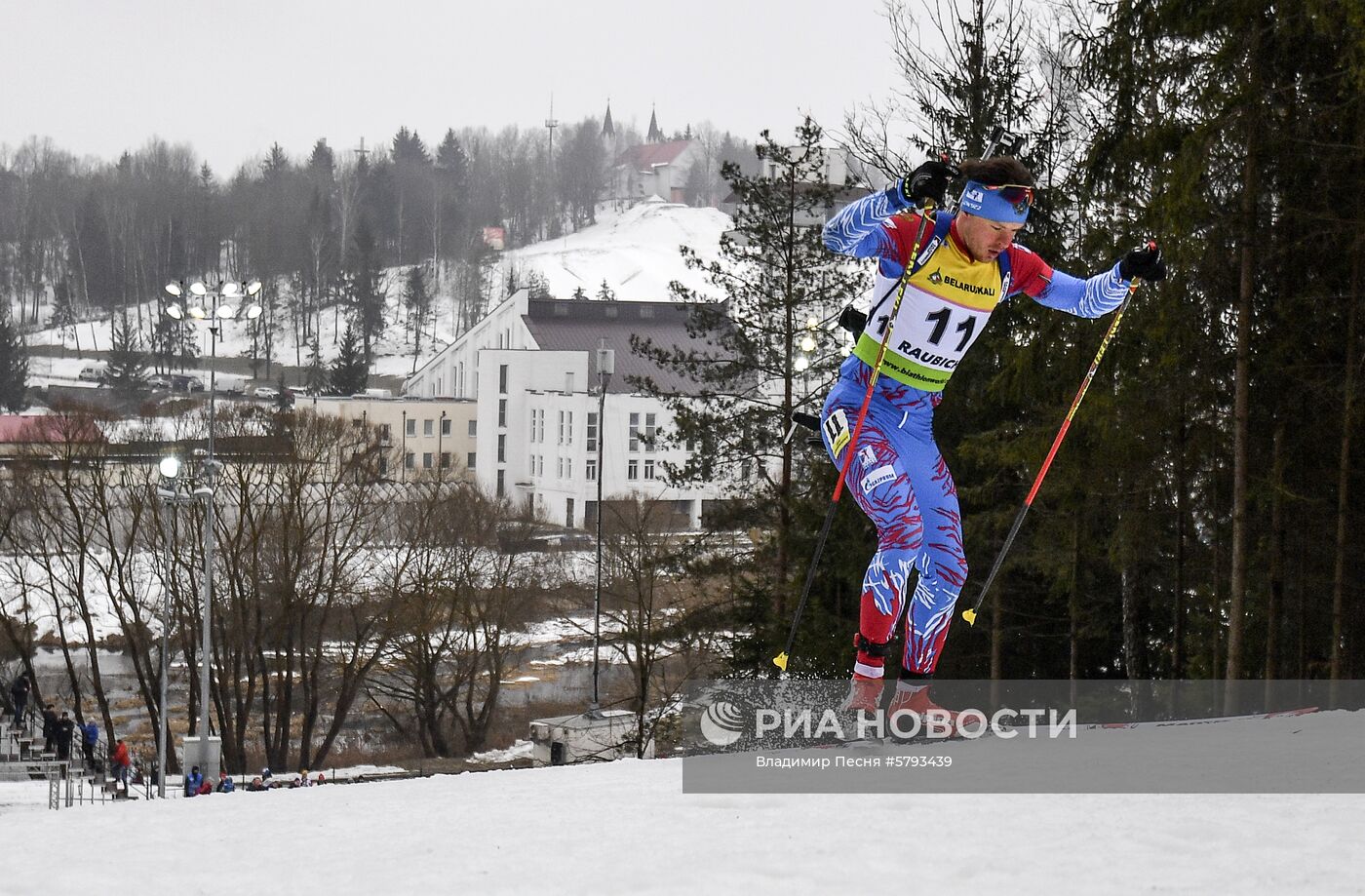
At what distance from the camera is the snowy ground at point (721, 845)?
4.58 metres

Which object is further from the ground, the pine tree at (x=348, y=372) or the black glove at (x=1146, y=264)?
the pine tree at (x=348, y=372)

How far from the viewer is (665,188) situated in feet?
529

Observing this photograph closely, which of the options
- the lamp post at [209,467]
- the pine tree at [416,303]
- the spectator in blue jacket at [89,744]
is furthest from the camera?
the pine tree at [416,303]

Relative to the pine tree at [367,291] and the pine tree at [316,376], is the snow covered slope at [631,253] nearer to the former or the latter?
the pine tree at [367,291]

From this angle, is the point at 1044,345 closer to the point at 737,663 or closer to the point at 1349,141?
the point at 1349,141

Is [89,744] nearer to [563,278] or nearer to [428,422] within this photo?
[428,422]

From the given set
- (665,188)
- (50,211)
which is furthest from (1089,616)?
(665,188)

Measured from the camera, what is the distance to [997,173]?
21.1 feet

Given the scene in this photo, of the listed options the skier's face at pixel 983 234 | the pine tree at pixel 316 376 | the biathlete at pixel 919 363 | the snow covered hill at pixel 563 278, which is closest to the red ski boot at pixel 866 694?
the biathlete at pixel 919 363

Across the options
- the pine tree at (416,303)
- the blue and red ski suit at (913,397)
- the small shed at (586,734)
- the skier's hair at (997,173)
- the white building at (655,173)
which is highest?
the white building at (655,173)

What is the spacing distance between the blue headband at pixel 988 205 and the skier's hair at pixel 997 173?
3 cm

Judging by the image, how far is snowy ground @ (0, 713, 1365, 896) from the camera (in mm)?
4578

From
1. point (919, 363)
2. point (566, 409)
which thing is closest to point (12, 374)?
point (566, 409)

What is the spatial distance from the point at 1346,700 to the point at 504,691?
27.7 m
